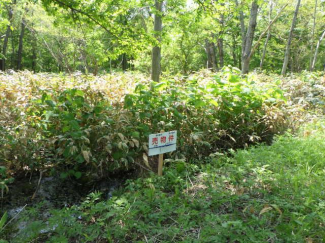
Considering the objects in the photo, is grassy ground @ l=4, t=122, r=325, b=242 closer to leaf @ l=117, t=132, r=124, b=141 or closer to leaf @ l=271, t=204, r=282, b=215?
leaf @ l=271, t=204, r=282, b=215

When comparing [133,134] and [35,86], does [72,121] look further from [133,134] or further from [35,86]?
[35,86]

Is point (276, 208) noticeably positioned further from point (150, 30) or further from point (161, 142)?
point (150, 30)

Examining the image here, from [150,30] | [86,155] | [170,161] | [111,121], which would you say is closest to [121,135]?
[111,121]

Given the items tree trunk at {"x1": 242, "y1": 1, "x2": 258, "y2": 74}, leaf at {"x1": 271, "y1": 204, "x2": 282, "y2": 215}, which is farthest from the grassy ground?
tree trunk at {"x1": 242, "y1": 1, "x2": 258, "y2": 74}

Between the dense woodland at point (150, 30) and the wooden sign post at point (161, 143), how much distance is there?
242 cm

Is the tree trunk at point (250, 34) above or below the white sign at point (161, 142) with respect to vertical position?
above

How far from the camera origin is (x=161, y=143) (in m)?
3.07

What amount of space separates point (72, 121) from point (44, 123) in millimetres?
655

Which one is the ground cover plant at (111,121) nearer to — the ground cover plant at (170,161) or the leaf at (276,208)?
the ground cover plant at (170,161)

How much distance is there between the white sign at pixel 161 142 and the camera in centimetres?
296

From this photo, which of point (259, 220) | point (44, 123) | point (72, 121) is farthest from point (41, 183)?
point (259, 220)

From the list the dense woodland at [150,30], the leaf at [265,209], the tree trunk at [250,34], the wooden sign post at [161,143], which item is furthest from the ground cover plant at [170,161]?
the tree trunk at [250,34]

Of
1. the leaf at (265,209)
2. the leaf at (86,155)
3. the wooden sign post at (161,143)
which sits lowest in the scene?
the leaf at (265,209)

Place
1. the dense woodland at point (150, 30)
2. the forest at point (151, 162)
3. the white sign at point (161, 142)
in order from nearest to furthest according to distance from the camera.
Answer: the forest at point (151, 162), the white sign at point (161, 142), the dense woodland at point (150, 30)
